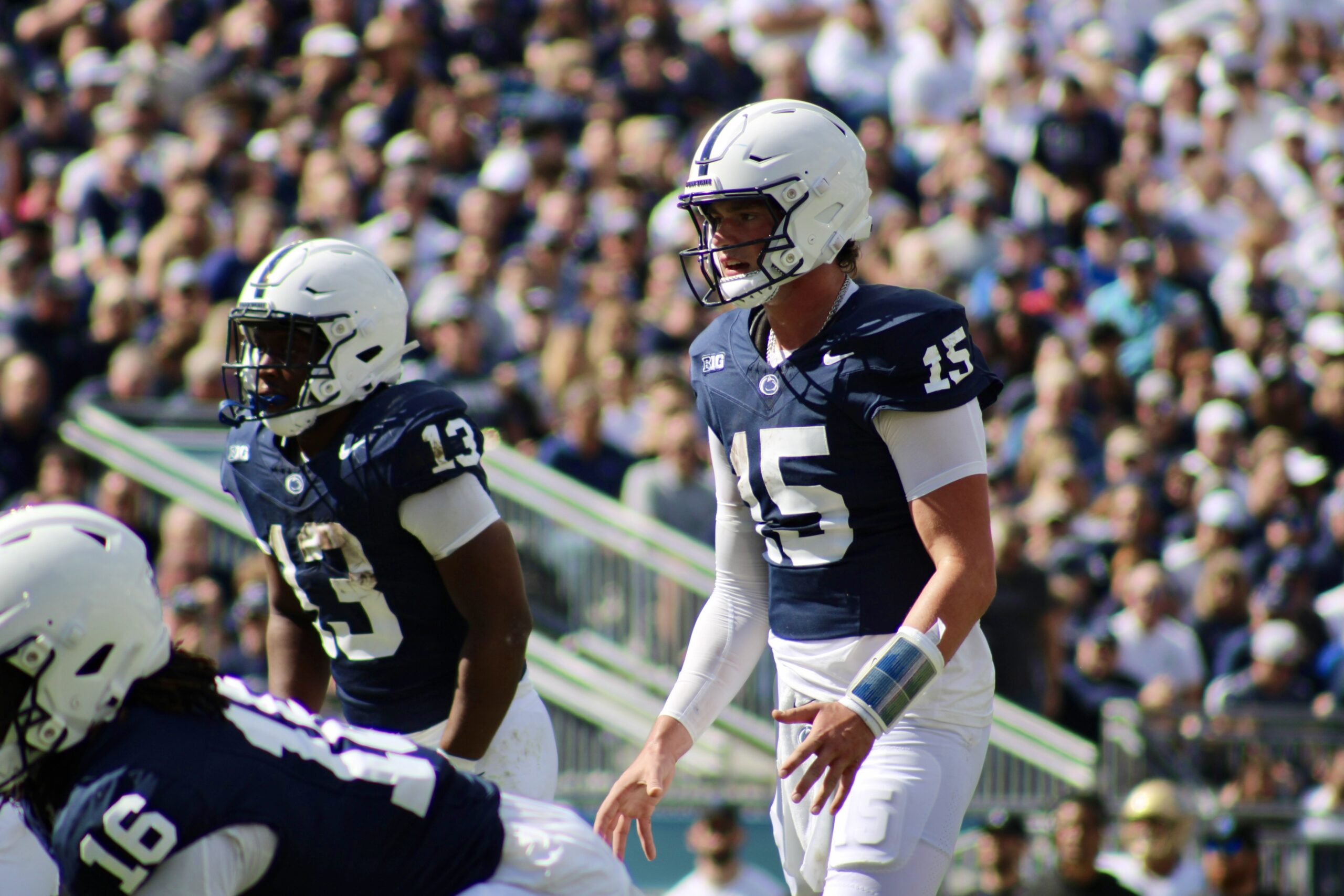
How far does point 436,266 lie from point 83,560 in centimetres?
808

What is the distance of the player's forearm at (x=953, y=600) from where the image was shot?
3.40 meters

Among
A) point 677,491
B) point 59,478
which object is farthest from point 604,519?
point 59,478

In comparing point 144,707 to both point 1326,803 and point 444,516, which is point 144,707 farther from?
point 1326,803

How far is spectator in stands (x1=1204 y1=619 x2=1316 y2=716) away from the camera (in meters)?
8.50

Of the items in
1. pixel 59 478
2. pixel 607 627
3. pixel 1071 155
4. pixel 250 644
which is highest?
pixel 1071 155

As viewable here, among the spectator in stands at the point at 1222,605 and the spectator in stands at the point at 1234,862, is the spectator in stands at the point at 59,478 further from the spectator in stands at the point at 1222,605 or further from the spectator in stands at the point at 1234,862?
the spectator in stands at the point at 1222,605

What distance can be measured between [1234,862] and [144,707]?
5.54 meters

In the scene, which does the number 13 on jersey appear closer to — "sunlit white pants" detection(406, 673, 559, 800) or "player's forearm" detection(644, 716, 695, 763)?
"player's forearm" detection(644, 716, 695, 763)

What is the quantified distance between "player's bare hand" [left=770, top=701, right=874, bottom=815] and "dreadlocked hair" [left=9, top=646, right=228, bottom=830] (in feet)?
3.33

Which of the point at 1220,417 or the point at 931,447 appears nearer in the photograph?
the point at 931,447

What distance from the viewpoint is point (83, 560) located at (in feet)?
9.19

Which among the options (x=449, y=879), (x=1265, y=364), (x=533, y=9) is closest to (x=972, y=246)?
(x=1265, y=364)

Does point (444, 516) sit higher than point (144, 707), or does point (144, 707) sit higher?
point (144, 707)

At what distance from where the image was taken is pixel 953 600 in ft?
11.2
